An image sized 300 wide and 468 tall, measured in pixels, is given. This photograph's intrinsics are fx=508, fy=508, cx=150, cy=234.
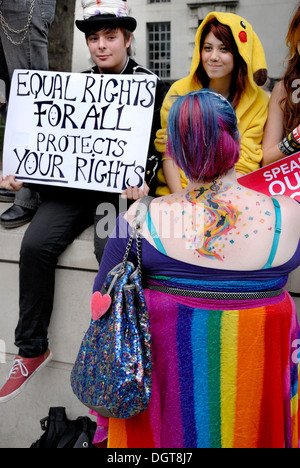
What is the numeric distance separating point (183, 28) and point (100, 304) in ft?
27.5

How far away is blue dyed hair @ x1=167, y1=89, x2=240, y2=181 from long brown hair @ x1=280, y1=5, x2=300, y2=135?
1.12 meters

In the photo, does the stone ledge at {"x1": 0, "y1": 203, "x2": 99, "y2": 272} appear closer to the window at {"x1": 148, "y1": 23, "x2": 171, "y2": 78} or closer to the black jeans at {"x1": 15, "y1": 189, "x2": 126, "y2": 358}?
the black jeans at {"x1": 15, "y1": 189, "x2": 126, "y2": 358}

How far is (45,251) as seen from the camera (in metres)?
2.65

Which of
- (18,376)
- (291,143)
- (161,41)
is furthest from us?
(161,41)

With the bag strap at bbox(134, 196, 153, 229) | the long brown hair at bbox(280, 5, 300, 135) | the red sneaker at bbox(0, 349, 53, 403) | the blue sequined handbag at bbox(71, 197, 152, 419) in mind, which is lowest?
the red sneaker at bbox(0, 349, 53, 403)

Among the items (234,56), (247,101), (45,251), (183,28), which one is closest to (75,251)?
(45,251)

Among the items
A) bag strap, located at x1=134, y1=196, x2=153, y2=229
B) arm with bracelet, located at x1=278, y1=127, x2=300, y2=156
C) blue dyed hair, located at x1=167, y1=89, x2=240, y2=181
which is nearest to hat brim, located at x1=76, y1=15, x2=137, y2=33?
arm with bracelet, located at x1=278, y1=127, x2=300, y2=156

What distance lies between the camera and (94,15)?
106 inches

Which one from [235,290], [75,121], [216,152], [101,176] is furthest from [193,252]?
[75,121]

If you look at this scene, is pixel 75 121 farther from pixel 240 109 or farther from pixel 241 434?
pixel 241 434

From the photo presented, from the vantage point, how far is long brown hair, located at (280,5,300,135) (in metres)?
2.55

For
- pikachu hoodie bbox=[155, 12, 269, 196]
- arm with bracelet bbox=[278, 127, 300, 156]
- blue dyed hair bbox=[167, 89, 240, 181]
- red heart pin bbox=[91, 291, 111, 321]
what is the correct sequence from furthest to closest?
1. pikachu hoodie bbox=[155, 12, 269, 196]
2. arm with bracelet bbox=[278, 127, 300, 156]
3. red heart pin bbox=[91, 291, 111, 321]
4. blue dyed hair bbox=[167, 89, 240, 181]

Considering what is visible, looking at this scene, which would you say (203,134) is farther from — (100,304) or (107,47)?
(107,47)

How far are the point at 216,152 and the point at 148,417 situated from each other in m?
0.93
